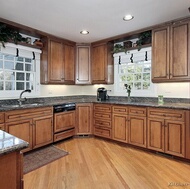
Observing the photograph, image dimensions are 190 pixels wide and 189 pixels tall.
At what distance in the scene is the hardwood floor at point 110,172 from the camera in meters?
1.99

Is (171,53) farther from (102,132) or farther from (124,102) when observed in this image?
(102,132)

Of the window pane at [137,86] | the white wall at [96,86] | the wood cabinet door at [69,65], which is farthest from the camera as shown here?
the wood cabinet door at [69,65]

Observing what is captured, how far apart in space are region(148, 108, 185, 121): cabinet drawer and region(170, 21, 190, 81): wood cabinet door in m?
0.63

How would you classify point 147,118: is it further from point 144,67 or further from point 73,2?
point 73,2

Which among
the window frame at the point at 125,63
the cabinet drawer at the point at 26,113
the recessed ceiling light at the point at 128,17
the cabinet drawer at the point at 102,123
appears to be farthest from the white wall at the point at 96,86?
the recessed ceiling light at the point at 128,17

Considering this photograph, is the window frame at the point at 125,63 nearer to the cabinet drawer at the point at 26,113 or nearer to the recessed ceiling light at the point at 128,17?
the recessed ceiling light at the point at 128,17

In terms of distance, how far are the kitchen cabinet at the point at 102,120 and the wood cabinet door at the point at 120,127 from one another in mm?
112

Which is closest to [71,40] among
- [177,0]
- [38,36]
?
[38,36]

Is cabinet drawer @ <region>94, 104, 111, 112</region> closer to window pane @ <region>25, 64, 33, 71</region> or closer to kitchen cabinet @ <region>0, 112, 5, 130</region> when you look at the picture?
Result: window pane @ <region>25, 64, 33, 71</region>

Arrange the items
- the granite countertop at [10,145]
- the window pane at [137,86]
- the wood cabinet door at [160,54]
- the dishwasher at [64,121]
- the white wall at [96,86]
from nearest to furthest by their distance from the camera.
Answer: the granite countertop at [10,145] → the wood cabinet door at [160,54] → the white wall at [96,86] → the dishwasher at [64,121] → the window pane at [137,86]

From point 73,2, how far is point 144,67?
2.16 meters

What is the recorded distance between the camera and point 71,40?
4.00 m

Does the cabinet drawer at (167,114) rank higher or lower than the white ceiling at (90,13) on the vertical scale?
lower

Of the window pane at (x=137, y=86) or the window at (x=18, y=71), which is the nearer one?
the window at (x=18, y=71)
